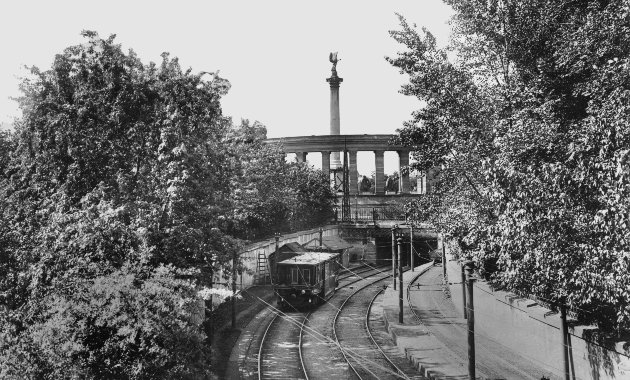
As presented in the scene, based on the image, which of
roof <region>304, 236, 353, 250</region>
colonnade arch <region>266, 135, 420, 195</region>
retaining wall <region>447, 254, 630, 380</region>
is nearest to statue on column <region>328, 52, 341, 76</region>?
colonnade arch <region>266, 135, 420, 195</region>

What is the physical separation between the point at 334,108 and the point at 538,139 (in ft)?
→ 178

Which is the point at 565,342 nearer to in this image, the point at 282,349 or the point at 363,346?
the point at 363,346

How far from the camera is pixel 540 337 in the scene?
709 inches

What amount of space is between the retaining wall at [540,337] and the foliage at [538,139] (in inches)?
34.3

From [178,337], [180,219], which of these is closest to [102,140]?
[180,219]

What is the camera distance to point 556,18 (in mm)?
19547

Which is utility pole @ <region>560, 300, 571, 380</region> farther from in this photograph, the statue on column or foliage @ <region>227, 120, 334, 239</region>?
the statue on column

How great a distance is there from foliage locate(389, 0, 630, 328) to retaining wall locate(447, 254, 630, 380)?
871 mm

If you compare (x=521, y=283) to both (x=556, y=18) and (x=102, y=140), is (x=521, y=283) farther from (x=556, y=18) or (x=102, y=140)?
(x=102, y=140)

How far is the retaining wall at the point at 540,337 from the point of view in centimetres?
1384

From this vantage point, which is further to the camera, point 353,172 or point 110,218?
point 353,172

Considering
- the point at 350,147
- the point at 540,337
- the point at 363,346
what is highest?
the point at 350,147

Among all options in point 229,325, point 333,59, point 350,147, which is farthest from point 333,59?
point 229,325

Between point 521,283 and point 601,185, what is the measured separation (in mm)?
4688
